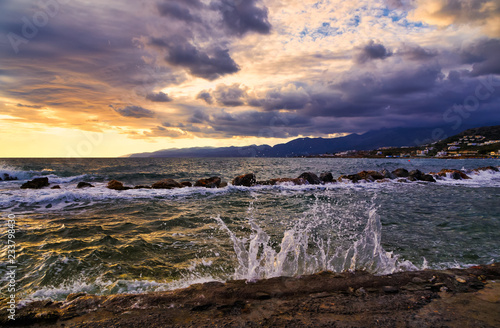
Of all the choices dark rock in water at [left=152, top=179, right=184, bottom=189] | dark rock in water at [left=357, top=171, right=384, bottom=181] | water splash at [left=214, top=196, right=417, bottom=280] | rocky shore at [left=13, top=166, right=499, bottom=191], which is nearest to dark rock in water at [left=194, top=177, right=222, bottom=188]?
rocky shore at [left=13, top=166, right=499, bottom=191]

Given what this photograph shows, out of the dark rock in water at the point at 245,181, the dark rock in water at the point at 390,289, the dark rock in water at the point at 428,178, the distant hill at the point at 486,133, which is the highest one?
the distant hill at the point at 486,133

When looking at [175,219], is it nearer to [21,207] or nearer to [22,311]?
[22,311]

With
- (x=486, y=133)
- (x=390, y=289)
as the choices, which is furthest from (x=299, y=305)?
(x=486, y=133)

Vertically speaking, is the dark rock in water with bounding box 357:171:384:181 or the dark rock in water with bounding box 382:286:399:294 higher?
the dark rock in water with bounding box 382:286:399:294

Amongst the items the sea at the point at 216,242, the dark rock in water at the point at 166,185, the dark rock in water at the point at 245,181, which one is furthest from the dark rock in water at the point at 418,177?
the dark rock in water at the point at 166,185

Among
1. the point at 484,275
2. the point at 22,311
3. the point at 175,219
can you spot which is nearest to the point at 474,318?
the point at 484,275

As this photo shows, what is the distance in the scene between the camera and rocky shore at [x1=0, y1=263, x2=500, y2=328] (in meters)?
3.56

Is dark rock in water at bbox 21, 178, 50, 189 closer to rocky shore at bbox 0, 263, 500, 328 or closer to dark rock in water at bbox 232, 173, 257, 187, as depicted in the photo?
dark rock in water at bbox 232, 173, 257, 187

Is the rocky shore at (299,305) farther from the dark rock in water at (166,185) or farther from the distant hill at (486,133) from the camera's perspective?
the distant hill at (486,133)

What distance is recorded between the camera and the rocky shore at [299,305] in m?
3.56

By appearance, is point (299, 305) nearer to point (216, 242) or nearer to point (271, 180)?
point (216, 242)

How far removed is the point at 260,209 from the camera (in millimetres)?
14305

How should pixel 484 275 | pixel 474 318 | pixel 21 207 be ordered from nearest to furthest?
pixel 474 318, pixel 484 275, pixel 21 207

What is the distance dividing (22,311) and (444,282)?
7.83 meters
